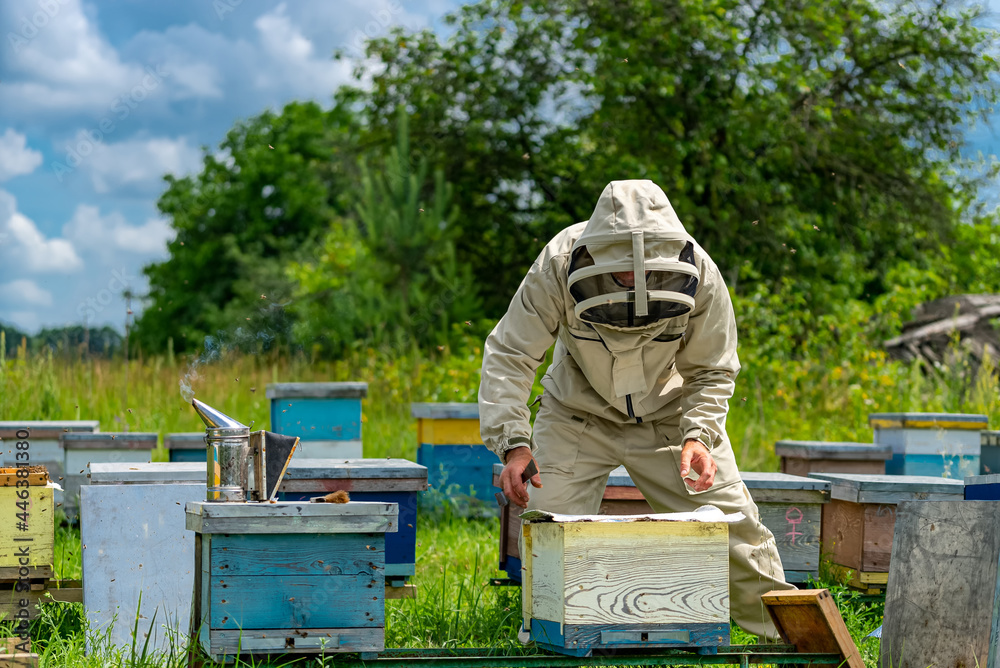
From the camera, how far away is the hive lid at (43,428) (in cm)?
509

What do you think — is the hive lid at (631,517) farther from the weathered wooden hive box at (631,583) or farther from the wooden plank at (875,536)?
the wooden plank at (875,536)

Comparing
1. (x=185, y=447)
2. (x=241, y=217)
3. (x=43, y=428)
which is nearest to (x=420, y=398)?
(x=185, y=447)

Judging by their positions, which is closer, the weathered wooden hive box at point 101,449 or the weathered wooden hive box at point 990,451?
the weathered wooden hive box at point 101,449

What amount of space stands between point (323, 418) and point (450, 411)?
753 mm

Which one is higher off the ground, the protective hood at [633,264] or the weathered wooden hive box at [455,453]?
the protective hood at [633,264]

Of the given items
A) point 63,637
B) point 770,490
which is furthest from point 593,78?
point 63,637

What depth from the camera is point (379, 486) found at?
12.8 feet

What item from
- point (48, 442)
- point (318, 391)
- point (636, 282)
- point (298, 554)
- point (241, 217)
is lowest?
point (298, 554)

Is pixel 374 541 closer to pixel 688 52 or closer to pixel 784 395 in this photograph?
pixel 784 395

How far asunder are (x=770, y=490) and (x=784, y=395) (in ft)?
17.2

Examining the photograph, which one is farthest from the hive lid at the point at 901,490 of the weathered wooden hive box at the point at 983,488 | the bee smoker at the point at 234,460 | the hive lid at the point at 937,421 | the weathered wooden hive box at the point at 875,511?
the bee smoker at the point at 234,460

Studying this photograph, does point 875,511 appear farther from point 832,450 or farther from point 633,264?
point 633,264

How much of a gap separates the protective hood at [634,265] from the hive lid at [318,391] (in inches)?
103

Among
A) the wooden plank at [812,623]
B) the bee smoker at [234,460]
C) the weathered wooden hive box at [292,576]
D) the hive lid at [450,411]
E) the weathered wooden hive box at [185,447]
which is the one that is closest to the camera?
the weathered wooden hive box at [292,576]
